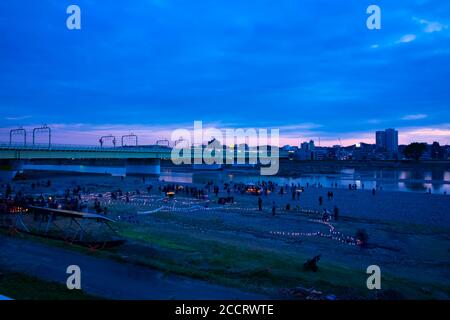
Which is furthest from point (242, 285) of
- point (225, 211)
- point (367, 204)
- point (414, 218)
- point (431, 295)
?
point (367, 204)

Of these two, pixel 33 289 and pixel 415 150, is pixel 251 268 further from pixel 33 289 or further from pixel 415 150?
pixel 415 150

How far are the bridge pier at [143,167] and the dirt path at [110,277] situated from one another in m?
85.8

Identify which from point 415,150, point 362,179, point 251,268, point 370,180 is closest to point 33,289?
A: point 251,268

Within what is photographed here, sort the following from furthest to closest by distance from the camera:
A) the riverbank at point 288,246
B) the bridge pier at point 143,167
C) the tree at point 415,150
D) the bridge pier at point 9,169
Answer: the tree at point 415,150
the bridge pier at point 143,167
the bridge pier at point 9,169
the riverbank at point 288,246

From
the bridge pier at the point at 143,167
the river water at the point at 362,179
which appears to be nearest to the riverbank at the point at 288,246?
the river water at the point at 362,179

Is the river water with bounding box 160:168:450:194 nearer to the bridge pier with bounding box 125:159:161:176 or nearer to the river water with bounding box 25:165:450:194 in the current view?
the river water with bounding box 25:165:450:194

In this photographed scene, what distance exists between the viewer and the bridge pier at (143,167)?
3969 inches

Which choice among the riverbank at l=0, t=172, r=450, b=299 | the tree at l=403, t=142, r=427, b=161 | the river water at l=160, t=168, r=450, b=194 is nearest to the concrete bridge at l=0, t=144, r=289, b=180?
the river water at l=160, t=168, r=450, b=194

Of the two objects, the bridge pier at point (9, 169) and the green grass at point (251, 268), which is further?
the bridge pier at point (9, 169)

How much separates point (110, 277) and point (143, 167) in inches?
3639

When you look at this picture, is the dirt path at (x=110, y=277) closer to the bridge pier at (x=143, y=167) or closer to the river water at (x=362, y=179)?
the river water at (x=362, y=179)

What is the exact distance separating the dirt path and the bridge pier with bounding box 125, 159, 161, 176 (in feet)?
282

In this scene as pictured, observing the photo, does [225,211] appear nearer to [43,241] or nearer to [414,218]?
[414,218]
